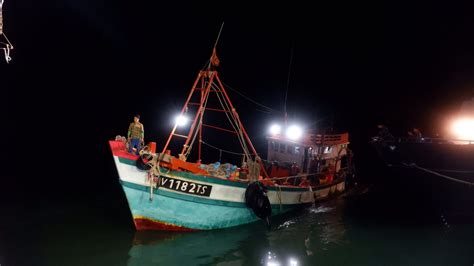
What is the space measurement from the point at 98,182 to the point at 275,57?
59.2m

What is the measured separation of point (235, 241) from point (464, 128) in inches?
488

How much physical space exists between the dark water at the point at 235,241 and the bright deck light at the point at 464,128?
3.90 m

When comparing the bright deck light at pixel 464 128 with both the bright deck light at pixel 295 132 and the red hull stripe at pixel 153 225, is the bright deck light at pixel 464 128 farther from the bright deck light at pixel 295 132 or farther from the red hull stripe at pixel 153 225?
the red hull stripe at pixel 153 225

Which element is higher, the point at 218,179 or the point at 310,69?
the point at 310,69

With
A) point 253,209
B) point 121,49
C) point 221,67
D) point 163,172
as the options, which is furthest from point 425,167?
point 121,49

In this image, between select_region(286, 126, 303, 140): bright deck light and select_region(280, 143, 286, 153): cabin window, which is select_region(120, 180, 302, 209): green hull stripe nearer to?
select_region(280, 143, 286, 153): cabin window

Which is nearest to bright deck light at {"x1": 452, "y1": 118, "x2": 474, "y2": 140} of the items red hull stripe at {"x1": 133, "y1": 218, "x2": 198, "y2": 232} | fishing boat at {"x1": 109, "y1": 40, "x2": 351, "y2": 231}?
fishing boat at {"x1": 109, "y1": 40, "x2": 351, "y2": 231}

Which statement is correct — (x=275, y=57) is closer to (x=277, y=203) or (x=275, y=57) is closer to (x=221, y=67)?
(x=221, y=67)

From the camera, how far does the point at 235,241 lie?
1138 cm

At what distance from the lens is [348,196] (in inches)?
707

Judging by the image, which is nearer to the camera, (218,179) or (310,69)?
(218,179)

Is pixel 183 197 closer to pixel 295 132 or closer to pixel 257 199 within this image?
pixel 257 199

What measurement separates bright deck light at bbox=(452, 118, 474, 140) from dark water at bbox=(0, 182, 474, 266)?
390 centimetres

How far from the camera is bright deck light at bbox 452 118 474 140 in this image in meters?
15.9
